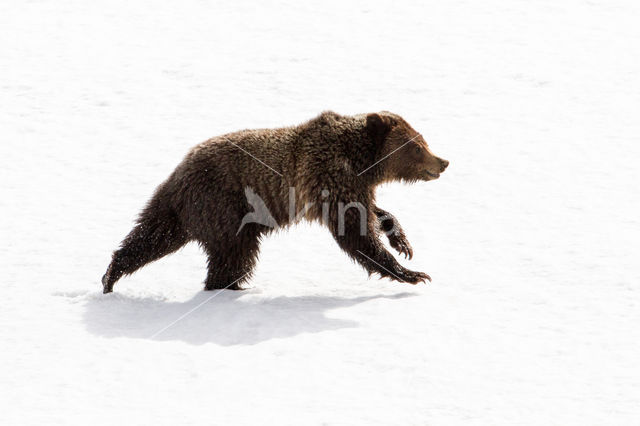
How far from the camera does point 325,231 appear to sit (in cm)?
1084

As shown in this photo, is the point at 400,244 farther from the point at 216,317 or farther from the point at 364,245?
Answer: the point at 216,317

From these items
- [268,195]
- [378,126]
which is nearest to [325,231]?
[378,126]

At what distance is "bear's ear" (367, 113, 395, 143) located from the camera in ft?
27.4

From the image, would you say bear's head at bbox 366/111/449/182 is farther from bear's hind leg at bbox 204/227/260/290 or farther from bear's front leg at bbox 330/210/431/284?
bear's hind leg at bbox 204/227/260/290

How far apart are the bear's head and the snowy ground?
1.07 metres

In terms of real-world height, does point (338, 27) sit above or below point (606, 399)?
above

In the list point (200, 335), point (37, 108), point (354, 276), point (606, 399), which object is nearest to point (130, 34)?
point (37, 108)

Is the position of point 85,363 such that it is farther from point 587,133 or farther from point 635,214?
point 587,133

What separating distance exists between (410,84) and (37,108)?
6.16m

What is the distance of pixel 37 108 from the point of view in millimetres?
14156

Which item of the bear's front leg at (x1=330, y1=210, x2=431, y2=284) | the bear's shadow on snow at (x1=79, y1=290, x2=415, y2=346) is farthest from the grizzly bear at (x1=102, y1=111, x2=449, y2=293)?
the bear's shadow on snow at (x1=79, y1=290, x2=415, y2=346)

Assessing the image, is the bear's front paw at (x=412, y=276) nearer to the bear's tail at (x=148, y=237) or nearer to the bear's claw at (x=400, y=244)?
the bear's claw at (x=400, y=244)

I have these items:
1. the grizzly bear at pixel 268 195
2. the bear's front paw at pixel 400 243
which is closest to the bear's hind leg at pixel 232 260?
the grizzly bear at pixel 268 195

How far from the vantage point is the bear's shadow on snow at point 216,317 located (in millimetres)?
7281
